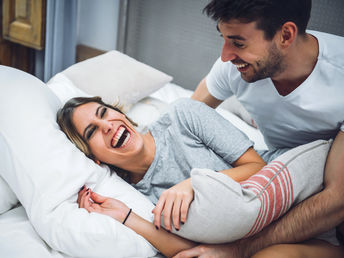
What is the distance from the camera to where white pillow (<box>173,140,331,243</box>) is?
774mm

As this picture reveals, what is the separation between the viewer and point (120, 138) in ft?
3.71

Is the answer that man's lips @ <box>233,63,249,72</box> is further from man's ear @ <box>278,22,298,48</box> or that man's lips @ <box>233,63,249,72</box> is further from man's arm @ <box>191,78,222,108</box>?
man's arm @ <box>191,78,222,108</box>

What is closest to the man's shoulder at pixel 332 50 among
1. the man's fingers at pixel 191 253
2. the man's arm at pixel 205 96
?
the man's arm at pixel 205 96

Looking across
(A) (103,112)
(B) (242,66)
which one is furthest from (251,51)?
(A) (103,112)

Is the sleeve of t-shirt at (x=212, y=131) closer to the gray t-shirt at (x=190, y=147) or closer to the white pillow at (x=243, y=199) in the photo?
the gray t-shirt at (x=190, y=147)

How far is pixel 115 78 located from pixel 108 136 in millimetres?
635

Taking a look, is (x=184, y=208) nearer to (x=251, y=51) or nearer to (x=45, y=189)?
(x=45, y=189)

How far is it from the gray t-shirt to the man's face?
0.66 feet

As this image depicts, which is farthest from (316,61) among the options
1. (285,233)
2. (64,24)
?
(64,24)

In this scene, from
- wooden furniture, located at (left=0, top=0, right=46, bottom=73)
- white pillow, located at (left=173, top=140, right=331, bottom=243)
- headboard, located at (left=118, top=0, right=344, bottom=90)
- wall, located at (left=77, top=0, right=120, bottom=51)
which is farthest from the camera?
wall, located at (left=77, top=0, right=120, bottom=51)

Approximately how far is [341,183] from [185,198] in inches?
17.9

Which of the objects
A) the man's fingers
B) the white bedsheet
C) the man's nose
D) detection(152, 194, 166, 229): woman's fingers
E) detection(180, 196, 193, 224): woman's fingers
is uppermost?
the man's nose

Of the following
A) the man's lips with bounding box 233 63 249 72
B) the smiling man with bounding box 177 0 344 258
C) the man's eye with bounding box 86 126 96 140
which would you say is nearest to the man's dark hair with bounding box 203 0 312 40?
the smiling man with bounding box 177 0 344 258

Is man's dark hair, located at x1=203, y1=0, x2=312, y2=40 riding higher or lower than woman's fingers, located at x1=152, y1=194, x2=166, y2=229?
higher
